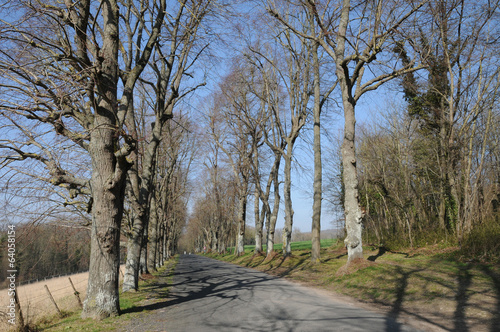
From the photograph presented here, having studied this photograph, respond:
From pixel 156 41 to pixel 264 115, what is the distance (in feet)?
42.6

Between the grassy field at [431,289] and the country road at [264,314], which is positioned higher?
the grassy field at [431,289]

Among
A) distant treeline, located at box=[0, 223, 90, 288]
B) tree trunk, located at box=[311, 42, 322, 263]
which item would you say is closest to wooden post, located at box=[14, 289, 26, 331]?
distant treeline, located at box=[0, 223, 90, 288]

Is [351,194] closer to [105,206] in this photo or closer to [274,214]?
[105,206]

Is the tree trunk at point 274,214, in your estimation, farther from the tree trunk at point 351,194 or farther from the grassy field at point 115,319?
the grassy field at point 115,319

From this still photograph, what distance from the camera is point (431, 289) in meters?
7.02

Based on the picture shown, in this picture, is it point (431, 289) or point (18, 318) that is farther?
point (431, 289)

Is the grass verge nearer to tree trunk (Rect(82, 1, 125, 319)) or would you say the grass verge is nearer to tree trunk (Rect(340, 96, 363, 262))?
tree trunk (Rect(82, 1, 125, 319))

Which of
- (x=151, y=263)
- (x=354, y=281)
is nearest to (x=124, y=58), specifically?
(x=354, y=281)

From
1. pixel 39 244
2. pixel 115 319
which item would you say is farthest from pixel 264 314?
pixel 39 244

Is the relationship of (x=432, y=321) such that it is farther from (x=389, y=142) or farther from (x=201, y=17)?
(x=389, y=142)

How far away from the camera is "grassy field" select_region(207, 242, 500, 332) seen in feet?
17.8

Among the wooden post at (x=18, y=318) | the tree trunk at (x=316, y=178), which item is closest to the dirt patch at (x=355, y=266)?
the tree trunk at (x=316, y=178)

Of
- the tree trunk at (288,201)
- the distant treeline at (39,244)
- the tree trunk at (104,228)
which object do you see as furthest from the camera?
the tree trunk at (288,201)

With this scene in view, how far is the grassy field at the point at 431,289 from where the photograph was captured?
5.43 metres
